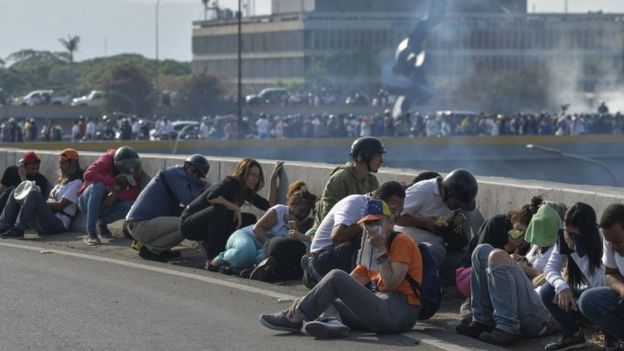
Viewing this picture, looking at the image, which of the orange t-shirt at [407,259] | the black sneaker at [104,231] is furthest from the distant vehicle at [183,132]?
the orange t-shirt at [407,259]

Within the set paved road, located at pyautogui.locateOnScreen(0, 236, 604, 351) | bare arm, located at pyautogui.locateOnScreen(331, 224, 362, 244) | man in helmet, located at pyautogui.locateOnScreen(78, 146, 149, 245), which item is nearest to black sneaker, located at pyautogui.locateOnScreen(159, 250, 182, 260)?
paved road, located at pyautogui.locateOnScreen(0, 236, 604, 351)

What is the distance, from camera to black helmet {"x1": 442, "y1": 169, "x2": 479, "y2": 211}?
11.6 meters

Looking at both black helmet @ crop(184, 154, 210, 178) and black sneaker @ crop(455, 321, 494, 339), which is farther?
black helmet @ crop(184, 154, 210, 178)

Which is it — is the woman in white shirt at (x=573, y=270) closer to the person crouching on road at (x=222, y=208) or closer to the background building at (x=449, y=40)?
the person crouching on road at (x=222, y=208)

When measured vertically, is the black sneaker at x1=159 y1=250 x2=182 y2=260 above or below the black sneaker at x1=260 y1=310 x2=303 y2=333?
below

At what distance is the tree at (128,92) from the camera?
307 feet

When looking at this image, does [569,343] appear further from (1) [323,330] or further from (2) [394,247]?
(1) [323,330]

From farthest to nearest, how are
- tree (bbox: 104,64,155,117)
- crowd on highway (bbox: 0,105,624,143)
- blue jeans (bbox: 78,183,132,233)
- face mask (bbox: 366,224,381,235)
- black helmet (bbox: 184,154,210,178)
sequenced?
tree (bbox: 104,64,155,117), crowd on highway (bbox: 0,105,624,143), blue jeans (bbox: 78,183,132,233), black helmet (bbox: 184,154,210,178), face mask (bbox: 366,224,381,235)

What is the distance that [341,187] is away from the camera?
12.6 metres

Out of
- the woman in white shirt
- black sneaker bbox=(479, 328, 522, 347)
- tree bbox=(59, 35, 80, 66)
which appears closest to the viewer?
the woman in white shirt

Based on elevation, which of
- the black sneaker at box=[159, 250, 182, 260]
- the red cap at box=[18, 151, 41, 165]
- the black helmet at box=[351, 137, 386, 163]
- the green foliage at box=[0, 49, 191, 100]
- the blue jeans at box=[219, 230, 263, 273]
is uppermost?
the green foliage at box=[0, 49, 191, 100]

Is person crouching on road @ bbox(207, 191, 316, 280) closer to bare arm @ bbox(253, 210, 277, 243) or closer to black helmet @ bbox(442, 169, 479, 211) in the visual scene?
bare arm @ bbox(253, 210, 277, 243)

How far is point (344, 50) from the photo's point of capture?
383 feet

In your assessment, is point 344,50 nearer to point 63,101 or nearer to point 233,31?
point 233,31
